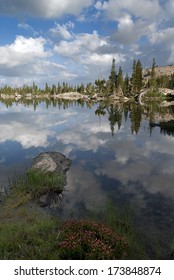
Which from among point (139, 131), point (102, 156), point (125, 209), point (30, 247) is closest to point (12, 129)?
point (139, 131)

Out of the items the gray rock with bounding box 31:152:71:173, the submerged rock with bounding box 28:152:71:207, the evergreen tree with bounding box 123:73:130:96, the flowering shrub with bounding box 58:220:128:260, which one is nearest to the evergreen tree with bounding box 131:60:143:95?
the evergreen tree with bounding box 123:73:130:96

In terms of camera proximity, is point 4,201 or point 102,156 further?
point 102,156

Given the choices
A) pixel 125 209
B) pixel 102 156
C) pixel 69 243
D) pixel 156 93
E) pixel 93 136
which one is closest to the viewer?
pixel 69 243

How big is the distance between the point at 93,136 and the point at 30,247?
3476cm

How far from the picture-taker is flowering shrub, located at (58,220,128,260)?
9664 millimetres

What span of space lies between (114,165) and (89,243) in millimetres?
17141

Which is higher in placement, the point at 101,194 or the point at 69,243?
the point at 69,243

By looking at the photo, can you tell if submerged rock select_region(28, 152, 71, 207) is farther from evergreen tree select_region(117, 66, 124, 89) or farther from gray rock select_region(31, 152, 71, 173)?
evergreen tree select_region(117, 66, 124, 89)

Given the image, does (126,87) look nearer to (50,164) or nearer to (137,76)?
(137,76)

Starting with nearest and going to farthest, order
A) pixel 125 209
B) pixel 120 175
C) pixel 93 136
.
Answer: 1. pixel 125 209
2. pixel 120 175
3. pixel 93 136

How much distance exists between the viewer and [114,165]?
27062 millimetres

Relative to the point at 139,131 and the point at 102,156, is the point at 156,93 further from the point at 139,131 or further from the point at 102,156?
the point at 102,156

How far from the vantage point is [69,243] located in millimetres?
10133

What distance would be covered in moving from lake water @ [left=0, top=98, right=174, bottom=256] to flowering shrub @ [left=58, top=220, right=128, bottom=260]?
268cm
